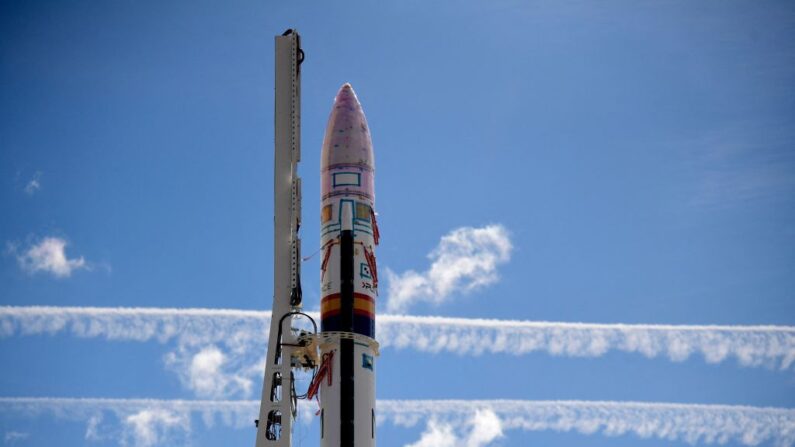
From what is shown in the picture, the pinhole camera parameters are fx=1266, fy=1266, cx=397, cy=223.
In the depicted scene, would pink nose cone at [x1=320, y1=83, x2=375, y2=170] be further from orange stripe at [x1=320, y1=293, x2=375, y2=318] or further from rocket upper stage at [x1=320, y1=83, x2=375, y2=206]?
orange stripe at [x1=320, y1=293, x2=375, y2=318]

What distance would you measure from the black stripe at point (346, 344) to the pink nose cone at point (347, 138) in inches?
130

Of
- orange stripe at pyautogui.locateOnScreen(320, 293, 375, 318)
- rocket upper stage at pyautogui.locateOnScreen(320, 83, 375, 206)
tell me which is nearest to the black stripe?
orange stripe at pyautogui.locateOnScreen(320, 293, 375, 318)

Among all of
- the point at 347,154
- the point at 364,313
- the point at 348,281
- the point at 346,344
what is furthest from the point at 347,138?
the point at 346,344

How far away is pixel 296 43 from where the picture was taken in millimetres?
46062

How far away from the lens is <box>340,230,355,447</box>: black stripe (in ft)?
137

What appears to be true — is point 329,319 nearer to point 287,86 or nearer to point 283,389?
point 283,389

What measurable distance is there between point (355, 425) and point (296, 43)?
1409 cm

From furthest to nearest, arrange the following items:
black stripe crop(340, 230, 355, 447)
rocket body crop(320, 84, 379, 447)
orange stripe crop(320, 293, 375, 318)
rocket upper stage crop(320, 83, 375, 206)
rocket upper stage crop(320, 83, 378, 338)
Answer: rocket upper stage crop(320, 83, 375, 206) < rocket upper stage crop(320, 83, 378, 338) < orange stripe crop(320, 293, 375, 318) < rocket body crop(320, 84, 379, 447) < black stripe crop(340, 230, 355, 447)

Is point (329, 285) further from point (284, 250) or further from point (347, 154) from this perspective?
point (347, 154)

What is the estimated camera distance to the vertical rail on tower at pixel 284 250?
4209 centimetres

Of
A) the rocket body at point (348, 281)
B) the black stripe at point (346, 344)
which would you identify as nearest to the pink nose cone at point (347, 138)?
the rocket body at point (348, 281)

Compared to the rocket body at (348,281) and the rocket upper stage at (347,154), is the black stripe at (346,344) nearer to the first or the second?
the rocket body at (348,281)

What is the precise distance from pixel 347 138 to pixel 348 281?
20.2 ft

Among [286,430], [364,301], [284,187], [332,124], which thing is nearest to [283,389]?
[286,430]
